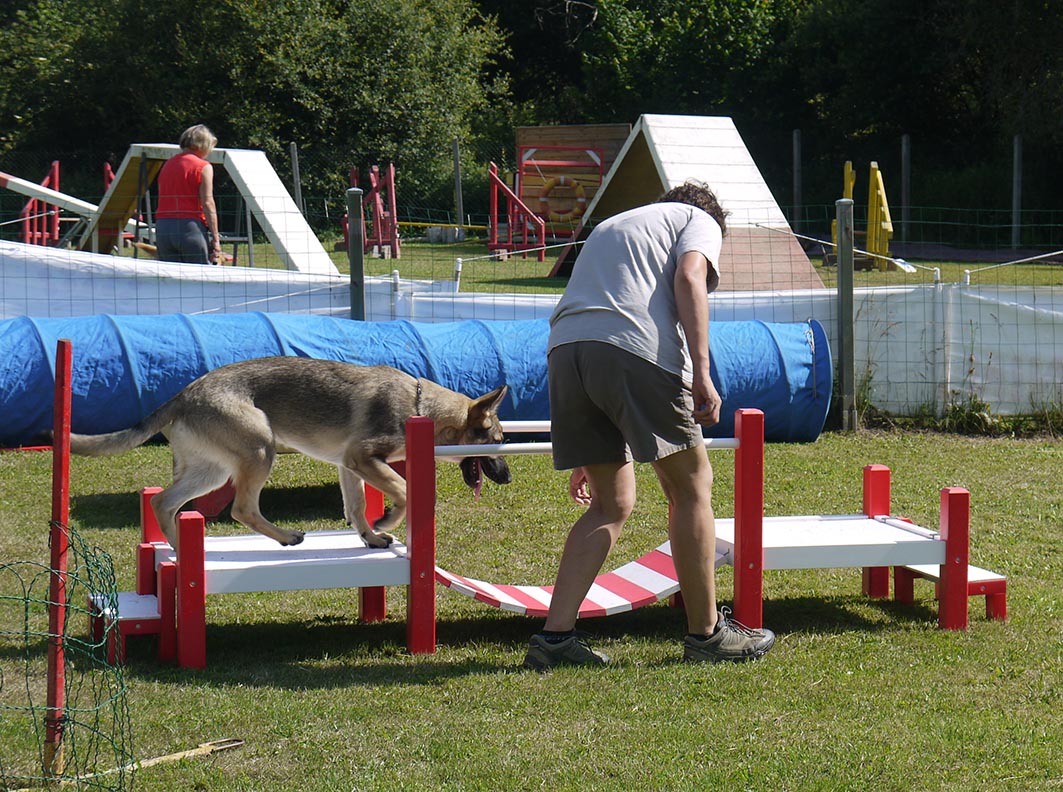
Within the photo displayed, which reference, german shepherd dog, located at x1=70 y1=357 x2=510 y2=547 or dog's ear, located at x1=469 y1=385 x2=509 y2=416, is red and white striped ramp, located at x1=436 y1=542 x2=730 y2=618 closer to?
german shepherd dog, located at x1=70 y1=357 x2=510 y2=547

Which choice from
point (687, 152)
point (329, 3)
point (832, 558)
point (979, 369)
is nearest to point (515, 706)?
point (832, 558)

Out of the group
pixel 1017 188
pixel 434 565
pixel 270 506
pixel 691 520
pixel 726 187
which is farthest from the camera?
pixel 1017 188

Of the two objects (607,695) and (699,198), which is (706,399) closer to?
(699,198)

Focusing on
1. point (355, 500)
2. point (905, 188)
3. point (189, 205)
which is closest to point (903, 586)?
point (355, 500)

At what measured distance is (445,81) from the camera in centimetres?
3178

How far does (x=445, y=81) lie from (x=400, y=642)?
2827 cm

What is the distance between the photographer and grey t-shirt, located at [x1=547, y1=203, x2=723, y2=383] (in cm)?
443

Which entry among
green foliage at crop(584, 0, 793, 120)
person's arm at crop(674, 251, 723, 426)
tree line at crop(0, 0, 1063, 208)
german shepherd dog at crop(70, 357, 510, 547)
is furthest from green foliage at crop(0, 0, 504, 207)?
person's arm at crop(674, 251, 723, 426)

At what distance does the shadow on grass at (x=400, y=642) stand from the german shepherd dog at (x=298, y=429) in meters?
0.44

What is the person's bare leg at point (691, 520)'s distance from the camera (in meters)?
4.53

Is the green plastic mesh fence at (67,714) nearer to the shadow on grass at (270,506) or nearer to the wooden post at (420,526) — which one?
the wooden post at (420,526)

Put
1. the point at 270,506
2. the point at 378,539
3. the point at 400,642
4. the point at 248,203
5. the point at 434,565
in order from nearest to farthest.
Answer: the point at 434,565
the point at 400,642
the point at 378,539
the point at 270,506
the point at 248,203

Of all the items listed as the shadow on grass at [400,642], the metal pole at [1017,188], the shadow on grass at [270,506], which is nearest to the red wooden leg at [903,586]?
the shadow on grass at [400,642]

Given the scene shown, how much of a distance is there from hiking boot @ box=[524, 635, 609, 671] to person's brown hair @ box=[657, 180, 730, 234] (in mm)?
1675
